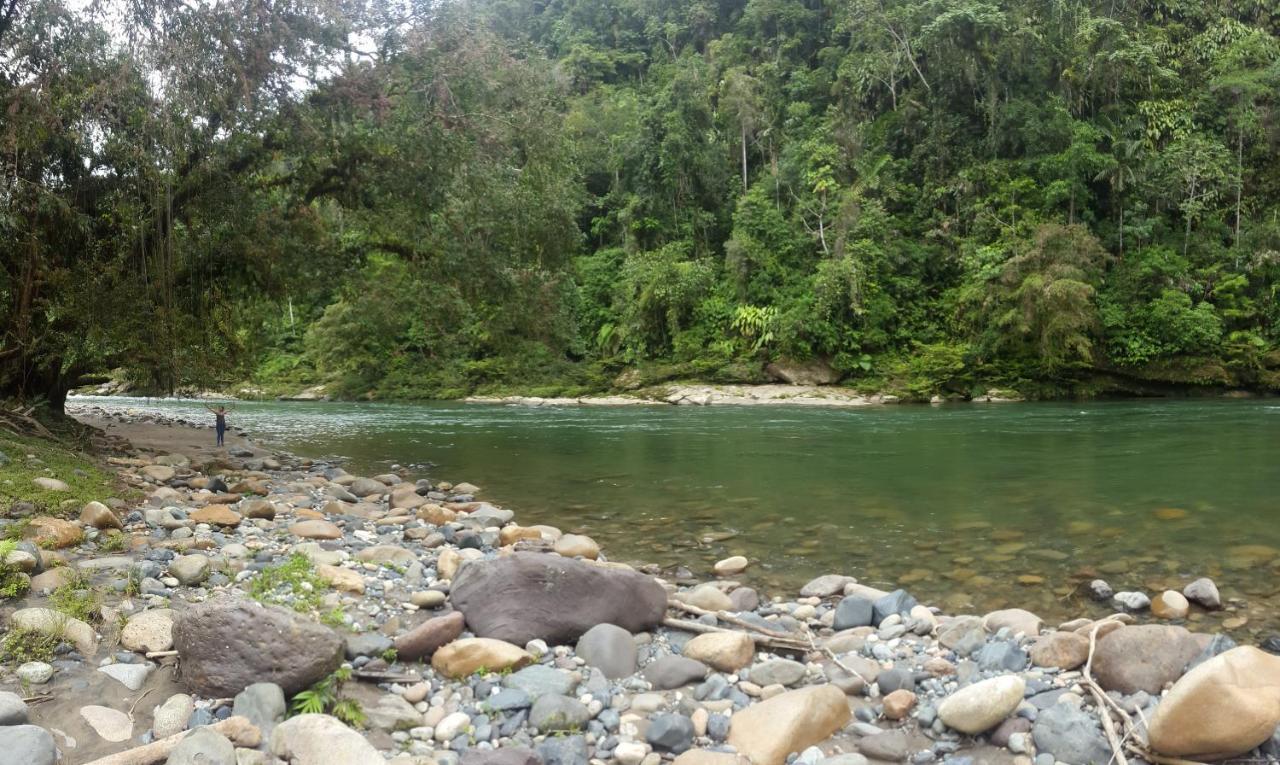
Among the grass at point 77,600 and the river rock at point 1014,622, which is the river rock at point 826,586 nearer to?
the river rock at point 1014,622

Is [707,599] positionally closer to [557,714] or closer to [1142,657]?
[557,714]

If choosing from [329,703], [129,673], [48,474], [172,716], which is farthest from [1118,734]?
[48,474]

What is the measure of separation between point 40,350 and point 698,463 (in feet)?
29.6

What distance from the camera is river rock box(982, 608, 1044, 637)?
4.29 m

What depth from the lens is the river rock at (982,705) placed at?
10.2 feet

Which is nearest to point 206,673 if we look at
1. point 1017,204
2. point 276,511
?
point 276,511

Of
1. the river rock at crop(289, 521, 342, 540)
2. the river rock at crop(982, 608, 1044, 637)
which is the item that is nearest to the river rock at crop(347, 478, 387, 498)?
the river rock at crop(289, 521, 342, 540)

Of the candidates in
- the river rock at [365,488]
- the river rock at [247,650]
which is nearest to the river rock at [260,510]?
the river rock at [365,488]

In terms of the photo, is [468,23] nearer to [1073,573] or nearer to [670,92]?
[1073,573]

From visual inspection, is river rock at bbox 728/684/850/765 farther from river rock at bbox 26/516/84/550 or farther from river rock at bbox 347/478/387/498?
river rock at bbox 347/478/387/498

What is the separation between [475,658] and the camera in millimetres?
3576

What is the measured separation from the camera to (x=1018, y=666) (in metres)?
3.72

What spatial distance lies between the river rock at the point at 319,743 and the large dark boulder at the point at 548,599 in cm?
120

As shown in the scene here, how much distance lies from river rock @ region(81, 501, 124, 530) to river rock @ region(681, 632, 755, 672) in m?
4.03
